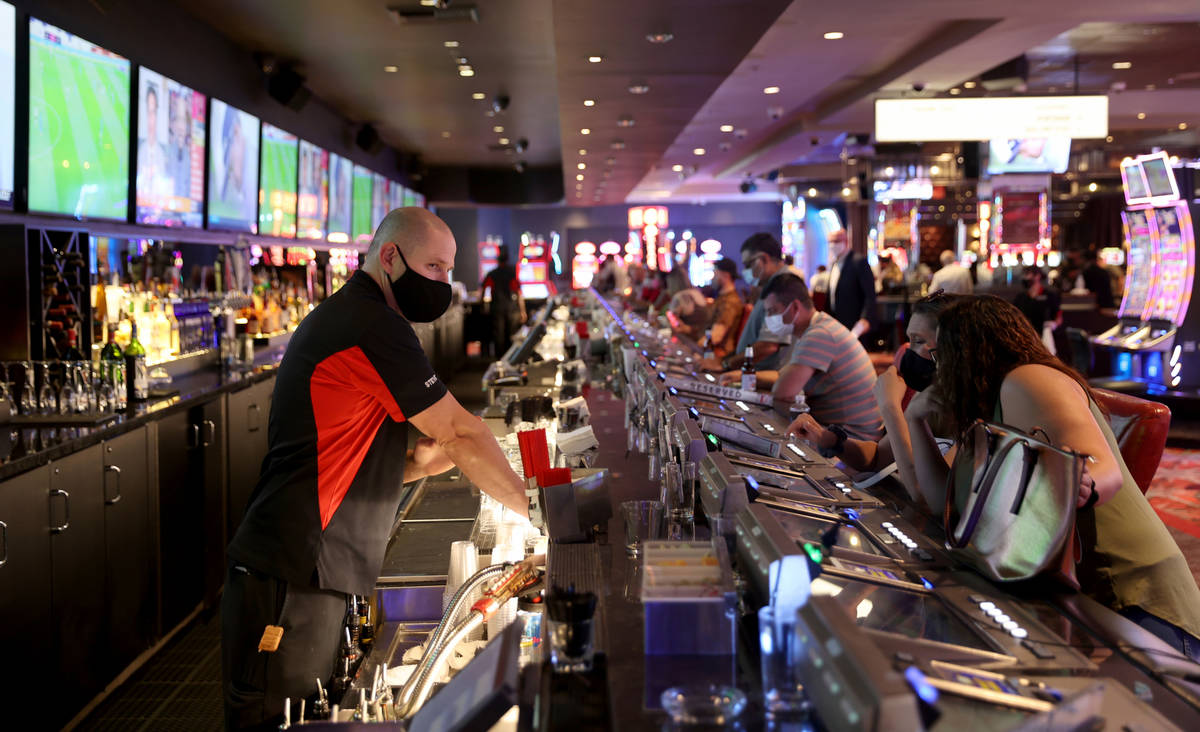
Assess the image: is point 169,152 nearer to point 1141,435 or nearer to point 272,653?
point 272,653

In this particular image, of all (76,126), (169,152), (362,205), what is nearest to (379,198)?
(362,205)

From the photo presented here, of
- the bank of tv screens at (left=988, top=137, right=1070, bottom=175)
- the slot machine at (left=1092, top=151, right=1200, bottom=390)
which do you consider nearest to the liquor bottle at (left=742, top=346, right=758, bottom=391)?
the slot machine at (left=1092, top=151, right=1200, bottom=390)

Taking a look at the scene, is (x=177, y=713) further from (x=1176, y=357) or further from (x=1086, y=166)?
(x=1086, y=166)

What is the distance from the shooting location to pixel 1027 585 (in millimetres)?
2154

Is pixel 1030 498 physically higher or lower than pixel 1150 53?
lower

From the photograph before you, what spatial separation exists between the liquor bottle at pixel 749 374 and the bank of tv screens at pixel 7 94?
3450mm

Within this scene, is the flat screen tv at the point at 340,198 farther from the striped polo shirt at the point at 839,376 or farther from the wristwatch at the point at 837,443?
the wristwatch at the point at 837,443

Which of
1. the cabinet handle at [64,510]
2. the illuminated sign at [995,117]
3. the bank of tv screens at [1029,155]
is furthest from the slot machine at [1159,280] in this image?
the cabinet handle at [64,510]

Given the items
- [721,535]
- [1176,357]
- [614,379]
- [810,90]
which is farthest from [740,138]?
[721,535]

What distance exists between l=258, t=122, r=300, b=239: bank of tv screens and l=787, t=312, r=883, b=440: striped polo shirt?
5.40 meters

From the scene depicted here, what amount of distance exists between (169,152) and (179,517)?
278 cm

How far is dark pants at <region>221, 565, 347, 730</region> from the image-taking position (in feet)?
7.70

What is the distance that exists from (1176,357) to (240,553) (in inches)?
369

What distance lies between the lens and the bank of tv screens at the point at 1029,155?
1369 cm
